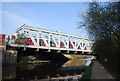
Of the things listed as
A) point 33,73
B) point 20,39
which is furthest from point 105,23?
point 20,39

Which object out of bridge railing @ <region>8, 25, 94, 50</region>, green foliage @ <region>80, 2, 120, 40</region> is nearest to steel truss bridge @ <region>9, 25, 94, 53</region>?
bridge railing @ <region>8, 25, 94, 50</region>

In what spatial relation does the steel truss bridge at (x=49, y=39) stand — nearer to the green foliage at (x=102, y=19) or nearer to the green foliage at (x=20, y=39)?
the green foliage at (x=20, y=39)

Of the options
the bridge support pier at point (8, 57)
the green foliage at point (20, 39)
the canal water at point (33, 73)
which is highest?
the green foliage at point (20, 39)

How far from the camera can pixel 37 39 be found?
128 feet

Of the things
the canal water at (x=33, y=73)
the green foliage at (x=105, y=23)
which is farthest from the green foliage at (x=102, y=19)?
the canal water at (x=33, y=73)

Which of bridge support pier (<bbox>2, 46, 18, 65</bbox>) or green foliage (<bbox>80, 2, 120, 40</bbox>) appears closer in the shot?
green foliage (<bbox>80, 2, 120, 40</bbox>)

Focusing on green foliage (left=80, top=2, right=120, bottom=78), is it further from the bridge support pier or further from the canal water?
the bridge support pier

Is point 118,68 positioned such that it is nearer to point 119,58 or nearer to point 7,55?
point 119,58

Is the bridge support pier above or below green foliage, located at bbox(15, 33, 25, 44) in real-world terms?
below

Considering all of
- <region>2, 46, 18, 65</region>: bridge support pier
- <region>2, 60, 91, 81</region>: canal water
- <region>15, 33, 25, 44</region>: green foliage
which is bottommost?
<region>2, 60, 91, 81</region>: canal water

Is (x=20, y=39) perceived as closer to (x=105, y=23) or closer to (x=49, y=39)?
(x=49, y=39)

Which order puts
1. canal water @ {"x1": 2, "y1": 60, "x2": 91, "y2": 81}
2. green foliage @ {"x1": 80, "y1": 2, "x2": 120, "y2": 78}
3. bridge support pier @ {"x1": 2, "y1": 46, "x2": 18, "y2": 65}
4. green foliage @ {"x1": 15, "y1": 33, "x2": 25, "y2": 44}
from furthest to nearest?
green foliage @ {"x1": 15, "y1": 33, "x2": 25, "y2": 44} → bridge support pier @ {"x1": 2, "y1": 46, "x2": 18, "y2": 65} → canal water @ {"x1": 2, "y1": 60, "x2": 91, "y2": 81} → green foliage @ {"x1": 80, "y1": 2, "x2": 120, "y2": 78}

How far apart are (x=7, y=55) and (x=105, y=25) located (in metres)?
23.2

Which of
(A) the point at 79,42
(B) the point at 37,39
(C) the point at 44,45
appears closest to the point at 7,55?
(B) the point at 37,39
